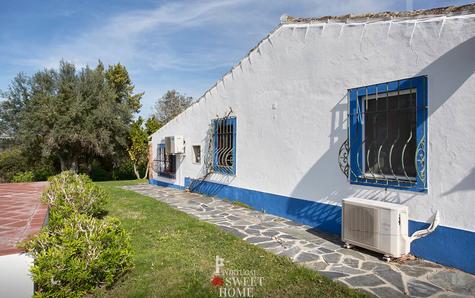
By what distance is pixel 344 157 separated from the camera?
19.7ft

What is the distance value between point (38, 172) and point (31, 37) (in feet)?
40.1

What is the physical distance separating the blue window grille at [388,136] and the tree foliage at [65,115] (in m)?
16.1

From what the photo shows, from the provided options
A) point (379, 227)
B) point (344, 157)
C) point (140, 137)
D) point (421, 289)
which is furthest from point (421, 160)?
point (140, 137)

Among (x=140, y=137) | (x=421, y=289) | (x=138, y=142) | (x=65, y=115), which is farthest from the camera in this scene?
(x=138, y=142)

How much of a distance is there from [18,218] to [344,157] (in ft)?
18.3

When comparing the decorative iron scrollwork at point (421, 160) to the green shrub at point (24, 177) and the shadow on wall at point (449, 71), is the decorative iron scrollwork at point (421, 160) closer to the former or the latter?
the shadow on wall at point (449, 71)

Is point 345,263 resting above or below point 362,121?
below

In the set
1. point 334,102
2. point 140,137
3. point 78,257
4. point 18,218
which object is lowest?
point 78,257

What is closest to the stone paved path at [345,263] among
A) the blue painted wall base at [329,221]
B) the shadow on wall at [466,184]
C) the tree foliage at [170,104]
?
the blue painted wall base at [329,221]

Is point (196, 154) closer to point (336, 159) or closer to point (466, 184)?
point (336, 159)

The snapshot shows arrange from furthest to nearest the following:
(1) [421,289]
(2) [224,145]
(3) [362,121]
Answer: (2) [224,145] → (3) [362,121] → (1) [421,289]

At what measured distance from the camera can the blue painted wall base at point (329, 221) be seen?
4.24m

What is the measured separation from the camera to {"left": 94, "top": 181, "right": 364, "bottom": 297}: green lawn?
12.3 ft

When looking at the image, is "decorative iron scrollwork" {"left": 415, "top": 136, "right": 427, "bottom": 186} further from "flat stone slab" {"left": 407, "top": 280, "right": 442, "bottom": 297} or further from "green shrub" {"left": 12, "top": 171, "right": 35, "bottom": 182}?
"green shrub" {"left": 12, "top": 171, "right": 35, "bottom": 182}
